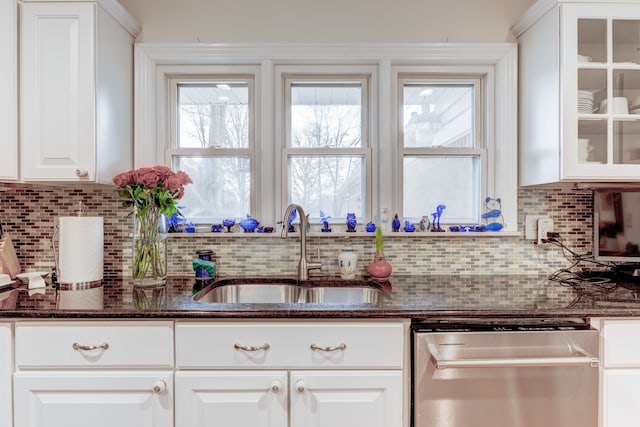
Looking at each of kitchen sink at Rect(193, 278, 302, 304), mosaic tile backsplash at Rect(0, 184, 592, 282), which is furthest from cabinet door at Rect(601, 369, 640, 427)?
kitchen sink at Rect(193, 278, 302, 304)

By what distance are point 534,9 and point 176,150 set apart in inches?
74.8

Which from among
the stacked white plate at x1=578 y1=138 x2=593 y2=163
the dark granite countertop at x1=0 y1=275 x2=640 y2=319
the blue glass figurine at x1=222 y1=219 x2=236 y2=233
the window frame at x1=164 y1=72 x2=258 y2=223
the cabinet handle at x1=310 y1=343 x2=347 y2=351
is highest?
the window frame at x1=164 y1=72 x2=258 y2=223

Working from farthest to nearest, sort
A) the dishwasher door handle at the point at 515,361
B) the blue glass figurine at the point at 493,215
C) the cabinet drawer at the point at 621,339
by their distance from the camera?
the blue glass figurine at the point at 493,215
the cabinet drawer at the point at 621,339
the dishwasher door handle at the point at 515,361

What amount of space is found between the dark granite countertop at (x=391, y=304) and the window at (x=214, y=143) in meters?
0.54

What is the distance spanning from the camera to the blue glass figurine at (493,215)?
1893mm

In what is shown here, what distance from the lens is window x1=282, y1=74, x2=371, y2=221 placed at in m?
2.04

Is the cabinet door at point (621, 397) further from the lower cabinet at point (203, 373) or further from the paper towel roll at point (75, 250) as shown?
the paper towel roll at point (75, 250)

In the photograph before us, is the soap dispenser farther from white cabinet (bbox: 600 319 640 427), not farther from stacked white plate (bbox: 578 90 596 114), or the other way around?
stacked white plate (bbox: 578 90 596 114)

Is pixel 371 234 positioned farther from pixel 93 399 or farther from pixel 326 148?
pixel 93 399

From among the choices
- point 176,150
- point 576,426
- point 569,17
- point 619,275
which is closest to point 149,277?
point 176,150

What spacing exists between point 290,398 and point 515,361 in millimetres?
760

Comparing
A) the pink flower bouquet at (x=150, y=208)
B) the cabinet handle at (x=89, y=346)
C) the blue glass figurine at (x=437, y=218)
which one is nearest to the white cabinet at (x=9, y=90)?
the pink flower bouquet at (x=150, y=208)

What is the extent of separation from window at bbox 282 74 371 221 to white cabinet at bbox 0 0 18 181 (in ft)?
3.89

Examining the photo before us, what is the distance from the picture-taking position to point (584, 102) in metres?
1.59
